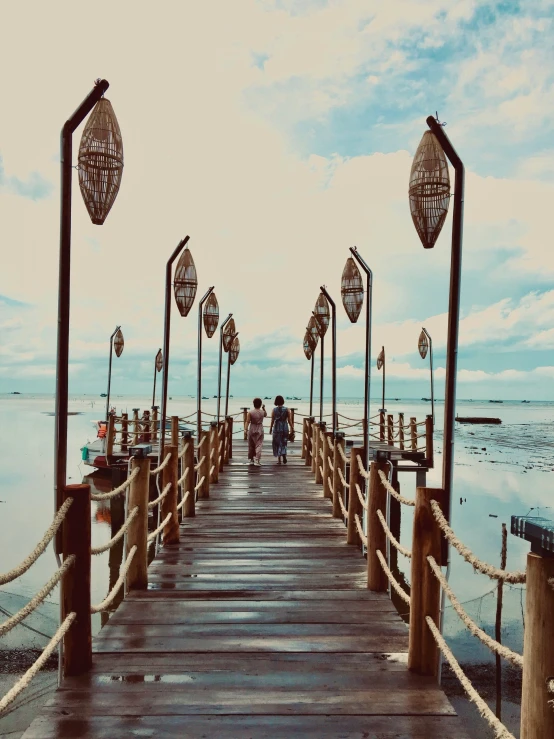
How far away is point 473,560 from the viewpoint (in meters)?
2.46

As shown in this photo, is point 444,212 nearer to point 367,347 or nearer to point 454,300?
point 454,300

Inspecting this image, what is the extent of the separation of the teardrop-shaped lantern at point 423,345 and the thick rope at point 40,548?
19.7 metres

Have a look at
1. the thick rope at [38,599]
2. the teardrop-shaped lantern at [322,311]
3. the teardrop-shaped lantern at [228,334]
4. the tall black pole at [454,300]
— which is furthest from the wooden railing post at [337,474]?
the teardrop-shaped lantern at [228,334]

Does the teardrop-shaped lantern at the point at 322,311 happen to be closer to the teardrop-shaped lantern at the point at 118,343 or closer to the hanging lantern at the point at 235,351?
the hanging lantern at the point at 235,351

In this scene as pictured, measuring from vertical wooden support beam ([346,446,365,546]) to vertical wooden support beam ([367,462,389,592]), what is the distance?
45.5 inches

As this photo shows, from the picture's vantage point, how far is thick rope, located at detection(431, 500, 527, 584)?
1991 mm

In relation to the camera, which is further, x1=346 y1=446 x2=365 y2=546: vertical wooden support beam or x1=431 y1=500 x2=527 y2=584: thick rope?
x1=346 y1=446 x2=365 y2=546: vertical wooden support beam

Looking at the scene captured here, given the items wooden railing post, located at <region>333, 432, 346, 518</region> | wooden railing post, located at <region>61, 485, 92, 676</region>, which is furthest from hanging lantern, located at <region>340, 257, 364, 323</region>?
wooden railing post, located at <region>61, 485, 92, 676</region>

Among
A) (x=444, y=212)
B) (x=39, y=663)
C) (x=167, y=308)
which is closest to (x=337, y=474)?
(x=167, y=308)

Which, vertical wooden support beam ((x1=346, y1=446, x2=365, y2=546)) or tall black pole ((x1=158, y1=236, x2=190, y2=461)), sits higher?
tall black pole ((x1=158, y1=236, x2=190, y2=461))

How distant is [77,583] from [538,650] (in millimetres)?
2523

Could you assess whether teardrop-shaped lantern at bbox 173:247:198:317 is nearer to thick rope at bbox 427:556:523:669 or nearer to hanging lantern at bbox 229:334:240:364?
thick rope at bbox 427:556:523:669

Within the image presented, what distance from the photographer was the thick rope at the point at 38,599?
237 cm

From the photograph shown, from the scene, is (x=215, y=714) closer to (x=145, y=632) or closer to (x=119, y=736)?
(x=119, y=736)
